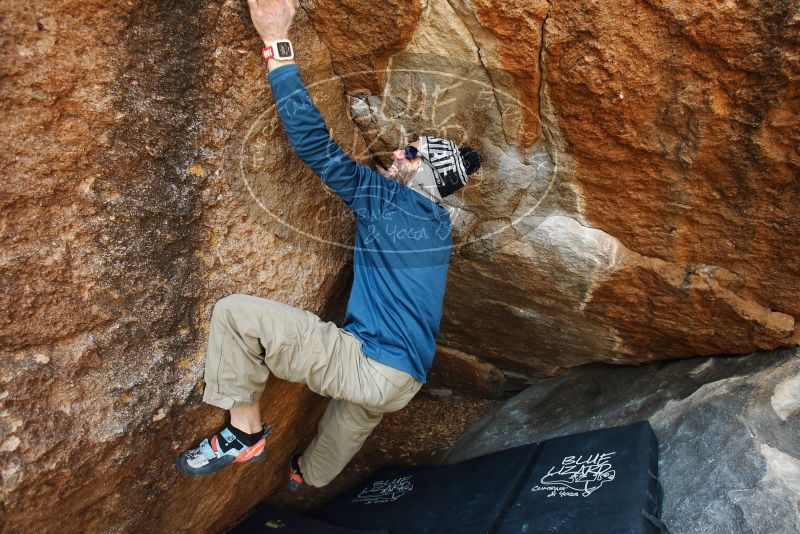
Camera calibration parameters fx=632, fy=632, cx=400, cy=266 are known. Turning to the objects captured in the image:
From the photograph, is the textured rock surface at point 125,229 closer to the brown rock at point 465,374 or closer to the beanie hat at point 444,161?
the beanie hat at point 444,161

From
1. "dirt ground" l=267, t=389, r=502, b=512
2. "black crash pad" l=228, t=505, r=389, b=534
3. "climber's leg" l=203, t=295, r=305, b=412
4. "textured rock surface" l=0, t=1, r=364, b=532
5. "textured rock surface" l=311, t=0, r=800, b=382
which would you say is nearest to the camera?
"textured rock surface" l=0, t=1, r=364, b=532

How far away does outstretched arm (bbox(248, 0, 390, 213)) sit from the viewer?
80.6 inches

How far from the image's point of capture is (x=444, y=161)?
2.36m

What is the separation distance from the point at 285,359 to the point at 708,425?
68.8 inches

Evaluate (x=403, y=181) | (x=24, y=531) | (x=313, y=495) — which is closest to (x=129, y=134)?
(x=403, y=181)

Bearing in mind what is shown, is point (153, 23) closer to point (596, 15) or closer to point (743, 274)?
point (596, 15)

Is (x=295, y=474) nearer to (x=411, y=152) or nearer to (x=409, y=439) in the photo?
(x=409, y=439)

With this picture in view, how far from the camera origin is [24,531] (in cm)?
201

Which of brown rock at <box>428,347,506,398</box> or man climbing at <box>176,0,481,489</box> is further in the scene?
brown rock at <box>428,347,506,398</box>

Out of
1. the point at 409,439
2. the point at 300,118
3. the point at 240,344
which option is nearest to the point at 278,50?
the point at 300,118

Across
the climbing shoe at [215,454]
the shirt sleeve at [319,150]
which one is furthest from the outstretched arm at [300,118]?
the climbing shoe at [215,454]

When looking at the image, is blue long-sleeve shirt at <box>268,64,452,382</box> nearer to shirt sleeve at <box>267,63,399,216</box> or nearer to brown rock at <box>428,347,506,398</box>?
shirt sleeve at <box>267,63,399,216</box>

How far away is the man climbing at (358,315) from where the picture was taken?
2.19 meters

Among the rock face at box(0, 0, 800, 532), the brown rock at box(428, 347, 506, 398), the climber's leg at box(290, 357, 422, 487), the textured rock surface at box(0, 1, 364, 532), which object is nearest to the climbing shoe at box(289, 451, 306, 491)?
the climber's leg at box(290, 357, 422, 487)
